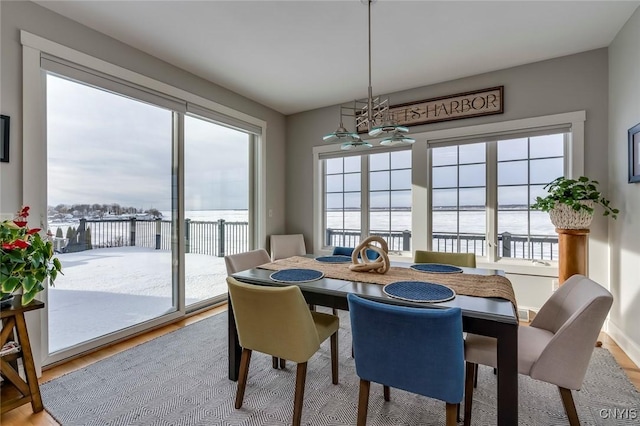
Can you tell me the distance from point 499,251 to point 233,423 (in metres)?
3.10

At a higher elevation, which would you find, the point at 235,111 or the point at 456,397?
the point at 235,111

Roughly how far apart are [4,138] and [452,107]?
397cm

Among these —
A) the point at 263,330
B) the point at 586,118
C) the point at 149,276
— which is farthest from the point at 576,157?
the point at 149,276

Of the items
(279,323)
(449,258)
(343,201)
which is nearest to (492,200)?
(449,258)

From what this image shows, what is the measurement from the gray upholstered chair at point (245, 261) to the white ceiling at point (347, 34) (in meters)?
1.87

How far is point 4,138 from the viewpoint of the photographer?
1.98 meters

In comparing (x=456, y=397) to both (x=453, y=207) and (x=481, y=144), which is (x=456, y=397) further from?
(x=481, y=144)

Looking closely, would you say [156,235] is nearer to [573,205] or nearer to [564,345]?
[564,345]

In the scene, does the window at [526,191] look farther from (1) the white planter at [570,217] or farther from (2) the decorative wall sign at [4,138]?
(2) the decorative wall sign at [4,138]

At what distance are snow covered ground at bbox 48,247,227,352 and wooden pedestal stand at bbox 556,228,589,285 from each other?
3.66 metres

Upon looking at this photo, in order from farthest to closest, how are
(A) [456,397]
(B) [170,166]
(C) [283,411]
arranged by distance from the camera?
(B) [170,166], (C) [283,411], (A) [456,397]

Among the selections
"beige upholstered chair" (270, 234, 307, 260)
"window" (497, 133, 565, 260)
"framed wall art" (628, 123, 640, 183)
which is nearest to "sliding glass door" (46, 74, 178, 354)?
"beige upholstered chair" (270, 234, 307, 260)

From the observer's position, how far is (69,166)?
2369 millimetres

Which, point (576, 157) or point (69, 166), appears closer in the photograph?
point (69, 166)
